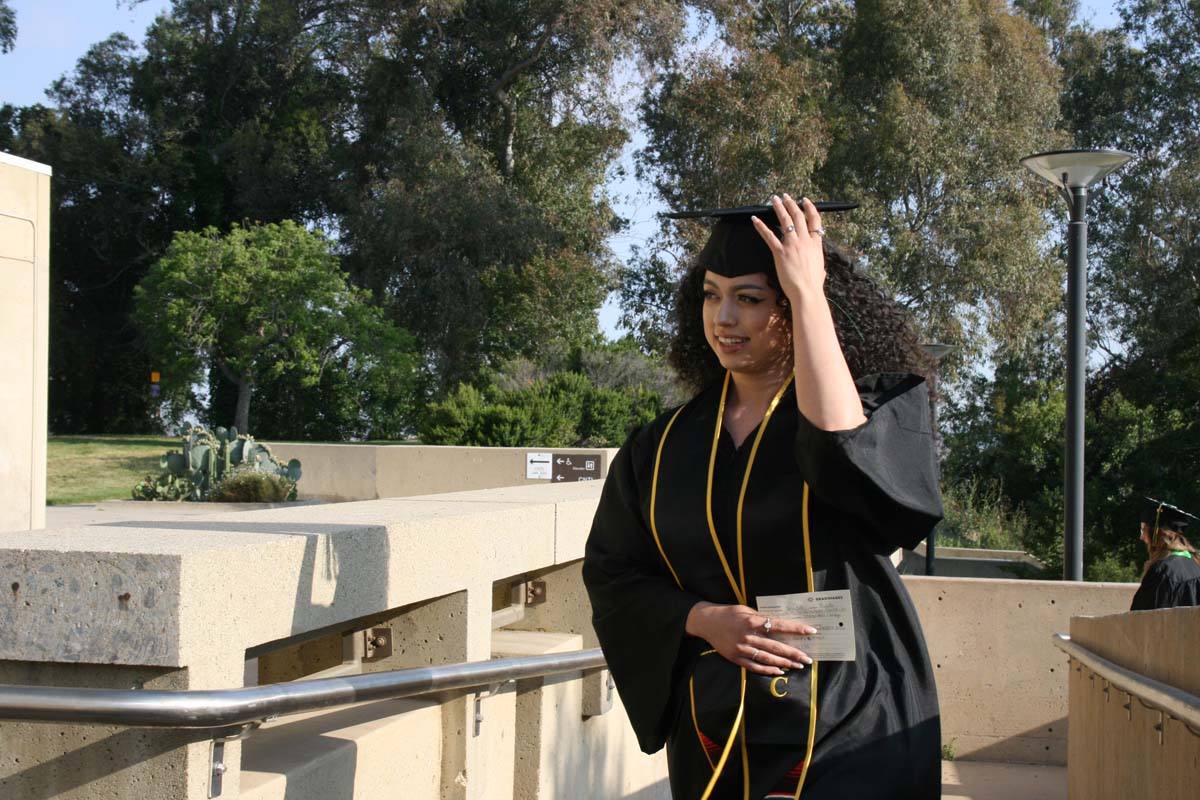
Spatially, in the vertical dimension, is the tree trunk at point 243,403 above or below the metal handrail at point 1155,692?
above

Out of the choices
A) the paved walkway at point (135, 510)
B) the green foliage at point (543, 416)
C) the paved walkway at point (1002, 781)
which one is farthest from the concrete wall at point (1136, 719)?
the green foliage at point (543, 416)

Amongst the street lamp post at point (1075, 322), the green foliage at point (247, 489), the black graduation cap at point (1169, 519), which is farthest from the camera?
the green foliage at point (247, 489)

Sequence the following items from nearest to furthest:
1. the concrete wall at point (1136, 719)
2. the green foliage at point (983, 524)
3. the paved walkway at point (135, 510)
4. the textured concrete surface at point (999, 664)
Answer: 1. the concrete wall at point (1136, 719)
2. the textured concrete surface at point (999, 664)
3. the paved walkway at point (135, 510)
4. the green foliage at point (983, 524)

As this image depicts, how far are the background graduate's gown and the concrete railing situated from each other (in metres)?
0.74

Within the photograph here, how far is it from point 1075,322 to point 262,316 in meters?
22.9

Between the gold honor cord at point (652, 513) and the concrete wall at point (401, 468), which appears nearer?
the gold honor cord at point (652, 513)

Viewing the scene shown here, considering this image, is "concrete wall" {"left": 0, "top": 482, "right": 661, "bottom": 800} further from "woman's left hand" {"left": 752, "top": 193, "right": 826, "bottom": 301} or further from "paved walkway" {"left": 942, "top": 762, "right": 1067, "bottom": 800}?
"paved walkway" {"left": 942, "top": 762, "right": 1067, "bottom": 800}

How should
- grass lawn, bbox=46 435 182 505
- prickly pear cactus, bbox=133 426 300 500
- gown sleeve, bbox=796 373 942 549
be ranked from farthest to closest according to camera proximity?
1. grass lawn, bbox=46 435 182 505
2. prickly pear cactus, bbox=133 426 300 500
3. gown sleeve, bbox=796 373 942 549

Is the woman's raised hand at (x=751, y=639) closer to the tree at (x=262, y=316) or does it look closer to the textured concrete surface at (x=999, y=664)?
the textured concrete surface at (x=999, y=664)

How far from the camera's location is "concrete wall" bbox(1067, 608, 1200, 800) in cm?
351

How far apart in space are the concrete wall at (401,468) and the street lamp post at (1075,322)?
7.96 meters

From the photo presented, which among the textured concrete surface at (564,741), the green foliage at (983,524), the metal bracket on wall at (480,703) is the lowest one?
the green foliage at (983,524)

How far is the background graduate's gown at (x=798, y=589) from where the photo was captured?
221 centimetres

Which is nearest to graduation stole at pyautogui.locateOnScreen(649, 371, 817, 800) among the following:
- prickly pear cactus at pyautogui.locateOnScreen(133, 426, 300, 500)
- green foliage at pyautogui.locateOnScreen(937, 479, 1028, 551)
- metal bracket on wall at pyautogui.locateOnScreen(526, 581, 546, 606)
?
metal bracket on wall at pyautogui.locateOnScreen(526, 581, 546, 606)
